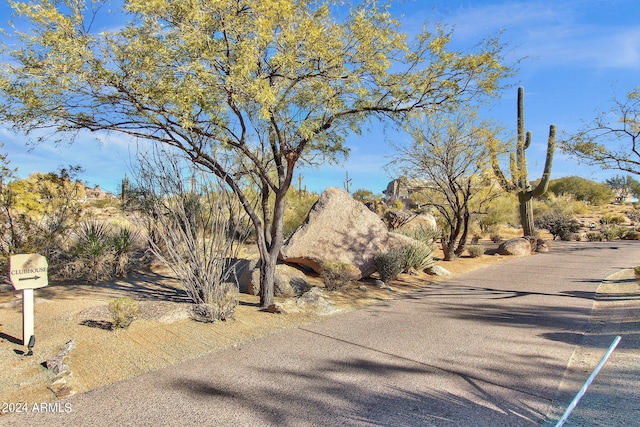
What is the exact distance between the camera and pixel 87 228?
12.5 meters

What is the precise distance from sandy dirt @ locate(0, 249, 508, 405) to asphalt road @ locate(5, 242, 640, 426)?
38 cm

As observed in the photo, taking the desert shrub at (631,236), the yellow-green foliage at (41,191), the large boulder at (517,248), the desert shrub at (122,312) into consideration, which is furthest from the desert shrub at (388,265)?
the desert shrub at (631,236)

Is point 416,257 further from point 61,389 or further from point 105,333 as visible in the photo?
point 61,389

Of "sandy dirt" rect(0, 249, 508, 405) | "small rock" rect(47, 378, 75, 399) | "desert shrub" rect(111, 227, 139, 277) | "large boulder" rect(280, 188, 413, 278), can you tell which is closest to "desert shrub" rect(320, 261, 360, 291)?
"sandy dirt" rect(0, 249, 508, 405)

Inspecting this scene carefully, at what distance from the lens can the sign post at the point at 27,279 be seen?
5.59 m

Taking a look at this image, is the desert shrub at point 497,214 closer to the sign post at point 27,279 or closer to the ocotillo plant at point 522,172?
the ocotillo plant at point 522,172

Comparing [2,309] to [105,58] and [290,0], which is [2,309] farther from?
[290,0]

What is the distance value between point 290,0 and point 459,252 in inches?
585

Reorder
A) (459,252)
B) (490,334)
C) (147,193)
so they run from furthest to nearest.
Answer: (459,252)
(147,193)
(490,334)

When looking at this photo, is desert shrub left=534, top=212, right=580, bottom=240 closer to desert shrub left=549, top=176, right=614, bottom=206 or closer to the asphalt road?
desert shrub left=549, top=176, right=614, bottom=206

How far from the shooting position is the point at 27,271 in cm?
571

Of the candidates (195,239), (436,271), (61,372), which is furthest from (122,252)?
(436,271)

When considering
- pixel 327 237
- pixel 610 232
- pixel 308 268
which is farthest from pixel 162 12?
pixel 610 232

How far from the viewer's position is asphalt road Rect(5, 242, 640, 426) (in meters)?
4.08
